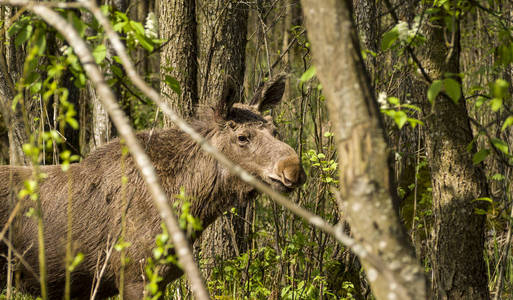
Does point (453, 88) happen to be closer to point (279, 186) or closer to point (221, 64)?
point (279, 186)

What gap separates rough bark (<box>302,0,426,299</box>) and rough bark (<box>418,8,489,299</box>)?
1.89 m

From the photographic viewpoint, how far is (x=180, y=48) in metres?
6.24

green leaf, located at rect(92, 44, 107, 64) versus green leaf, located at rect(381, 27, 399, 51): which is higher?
green leaf, located at rect(381, 27, 399, 51)

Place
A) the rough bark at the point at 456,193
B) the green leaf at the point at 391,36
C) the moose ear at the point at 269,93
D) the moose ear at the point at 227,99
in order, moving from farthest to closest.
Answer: the moose ear at the point at 269,93 → the moose ear at the point at 227,99 → the rough bark at the point at 456,193 → the green leaf at the point at 391,36

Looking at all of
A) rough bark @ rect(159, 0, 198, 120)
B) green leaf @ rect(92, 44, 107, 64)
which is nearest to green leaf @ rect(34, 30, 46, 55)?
green leaf @ rect(92, 44, 107, 64)

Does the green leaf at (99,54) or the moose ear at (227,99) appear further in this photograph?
the moose ear at (227,99)

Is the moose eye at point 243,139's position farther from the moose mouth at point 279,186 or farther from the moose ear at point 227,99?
the moose mouth at point 279,186

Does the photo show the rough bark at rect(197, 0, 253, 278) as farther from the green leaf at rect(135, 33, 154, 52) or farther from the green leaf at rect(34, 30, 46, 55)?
the green leaf at rect(34, 30, 46, 55)

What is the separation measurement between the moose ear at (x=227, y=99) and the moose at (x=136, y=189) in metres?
0.01

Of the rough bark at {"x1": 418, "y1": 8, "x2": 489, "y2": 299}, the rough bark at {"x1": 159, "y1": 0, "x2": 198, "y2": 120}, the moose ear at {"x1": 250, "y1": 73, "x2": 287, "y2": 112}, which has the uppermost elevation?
the rough bark at {"x1": 159, "y1": 0, "x2": 198, "y2": 120}

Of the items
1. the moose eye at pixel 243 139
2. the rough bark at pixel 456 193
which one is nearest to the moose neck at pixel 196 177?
the moose eye at pixel 243 139

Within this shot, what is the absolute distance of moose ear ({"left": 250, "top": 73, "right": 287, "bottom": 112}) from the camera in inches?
211

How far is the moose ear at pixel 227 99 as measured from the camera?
4.98 meters

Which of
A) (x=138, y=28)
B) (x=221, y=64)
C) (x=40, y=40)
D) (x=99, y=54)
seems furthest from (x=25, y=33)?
(x=221, y=64)
